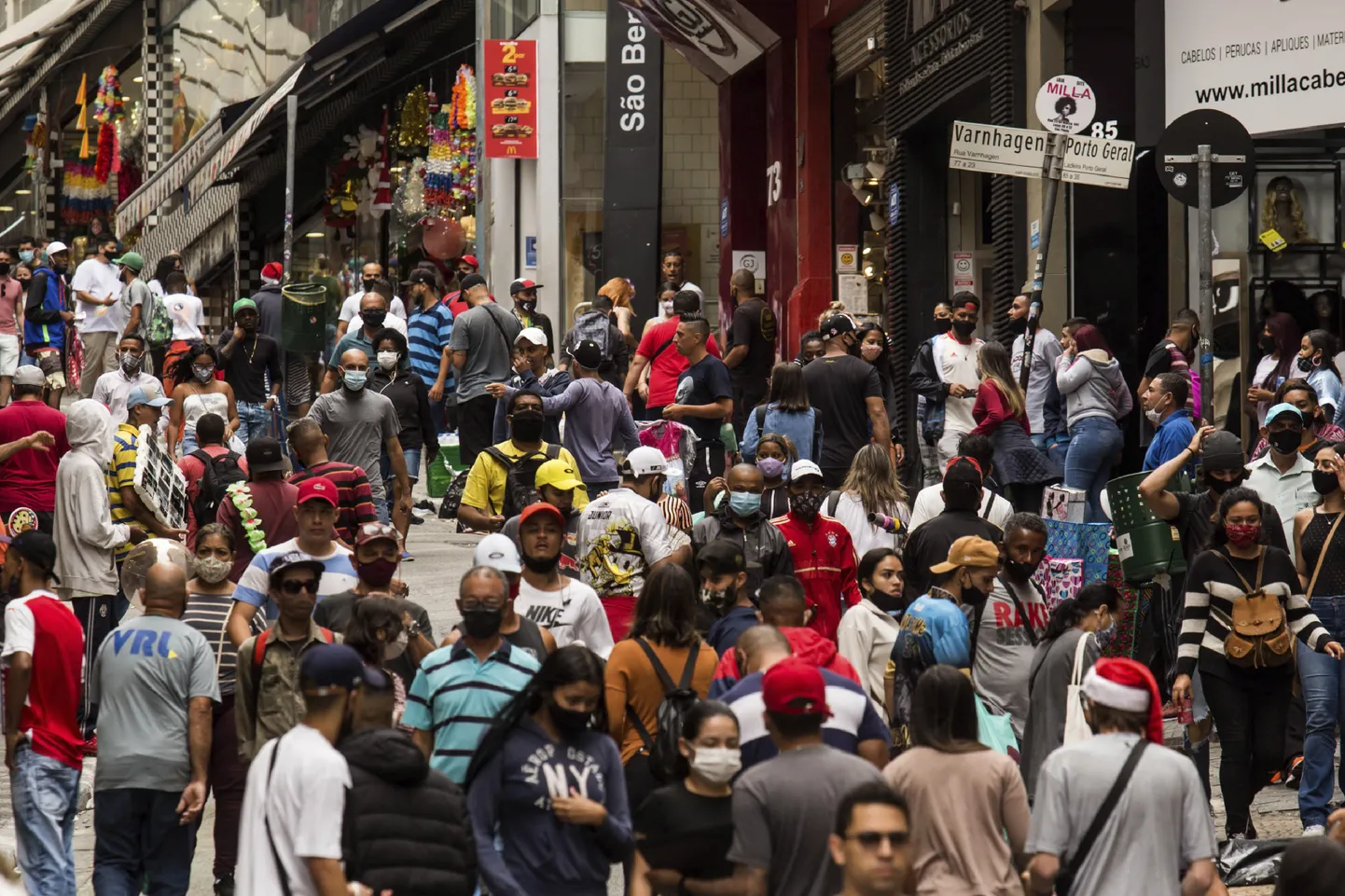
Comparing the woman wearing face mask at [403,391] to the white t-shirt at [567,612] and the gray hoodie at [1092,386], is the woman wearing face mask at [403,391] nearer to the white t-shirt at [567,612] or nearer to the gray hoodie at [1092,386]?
the gray hoodie at [1092,386]

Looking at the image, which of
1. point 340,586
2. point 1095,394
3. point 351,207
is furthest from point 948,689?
point 351,207

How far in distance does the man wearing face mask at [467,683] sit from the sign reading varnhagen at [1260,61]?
8.11 m

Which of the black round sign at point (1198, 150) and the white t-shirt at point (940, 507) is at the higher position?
the black round sign at point (1198, 150)

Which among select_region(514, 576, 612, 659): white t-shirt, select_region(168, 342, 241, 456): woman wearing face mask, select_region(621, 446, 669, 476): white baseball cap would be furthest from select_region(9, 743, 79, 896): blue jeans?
select_region(168, 342, 241, 456): woman wearing face mask

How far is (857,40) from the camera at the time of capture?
899 inches

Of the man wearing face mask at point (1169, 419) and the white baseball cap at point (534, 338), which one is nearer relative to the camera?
the man wearing face mask at point (1169, 419)

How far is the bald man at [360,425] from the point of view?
13102 mm

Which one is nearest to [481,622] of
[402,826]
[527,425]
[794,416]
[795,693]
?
[402,826]

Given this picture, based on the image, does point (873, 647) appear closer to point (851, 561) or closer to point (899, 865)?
point (851, 561)

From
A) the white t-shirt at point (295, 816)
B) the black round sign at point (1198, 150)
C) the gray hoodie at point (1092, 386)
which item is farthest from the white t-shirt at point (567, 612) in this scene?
the gray hoodie at point (1092, 386)

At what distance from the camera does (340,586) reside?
8977 millimetres

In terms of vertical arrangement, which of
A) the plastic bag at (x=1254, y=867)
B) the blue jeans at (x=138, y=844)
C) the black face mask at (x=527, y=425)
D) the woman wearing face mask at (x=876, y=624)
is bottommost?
the plastic bag at (x=1254, y=867)

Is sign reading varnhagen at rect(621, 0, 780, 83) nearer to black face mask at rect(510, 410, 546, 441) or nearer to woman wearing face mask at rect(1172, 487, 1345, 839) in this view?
black face mask at rect(510, 410, 546, 441)

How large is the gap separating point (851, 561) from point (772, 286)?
50.9 feet
